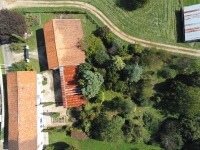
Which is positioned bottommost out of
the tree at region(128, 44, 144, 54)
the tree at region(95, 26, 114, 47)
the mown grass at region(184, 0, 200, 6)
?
the tree at region(128, 44, 144, 54)

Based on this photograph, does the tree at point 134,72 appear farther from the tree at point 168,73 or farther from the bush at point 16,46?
the bush at point 16,46

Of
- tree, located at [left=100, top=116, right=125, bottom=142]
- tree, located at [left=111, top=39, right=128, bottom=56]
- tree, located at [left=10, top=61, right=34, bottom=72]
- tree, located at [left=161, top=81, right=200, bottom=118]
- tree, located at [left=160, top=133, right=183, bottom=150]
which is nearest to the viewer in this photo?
tree, located at [left=161, top=81, right=200, bottom=118]

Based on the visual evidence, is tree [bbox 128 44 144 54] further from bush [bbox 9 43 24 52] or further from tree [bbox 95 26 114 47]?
bush [bbox 9 43 24 52]

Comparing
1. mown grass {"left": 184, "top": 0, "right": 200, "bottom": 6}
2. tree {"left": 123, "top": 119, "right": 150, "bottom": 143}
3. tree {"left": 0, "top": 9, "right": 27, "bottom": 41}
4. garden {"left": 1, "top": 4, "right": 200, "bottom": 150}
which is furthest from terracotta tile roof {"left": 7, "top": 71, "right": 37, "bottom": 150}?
mown grass {"left": 184, "top": 0, "right": 200, "bottom": 6}

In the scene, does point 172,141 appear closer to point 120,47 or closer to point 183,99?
point 183,99

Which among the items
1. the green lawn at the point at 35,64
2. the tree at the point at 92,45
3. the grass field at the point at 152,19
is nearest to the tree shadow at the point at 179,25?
the grass field at the point at 152,19

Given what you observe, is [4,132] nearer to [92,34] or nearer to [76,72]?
[76,72]

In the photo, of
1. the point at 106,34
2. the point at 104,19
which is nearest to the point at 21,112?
the point at 106,34
